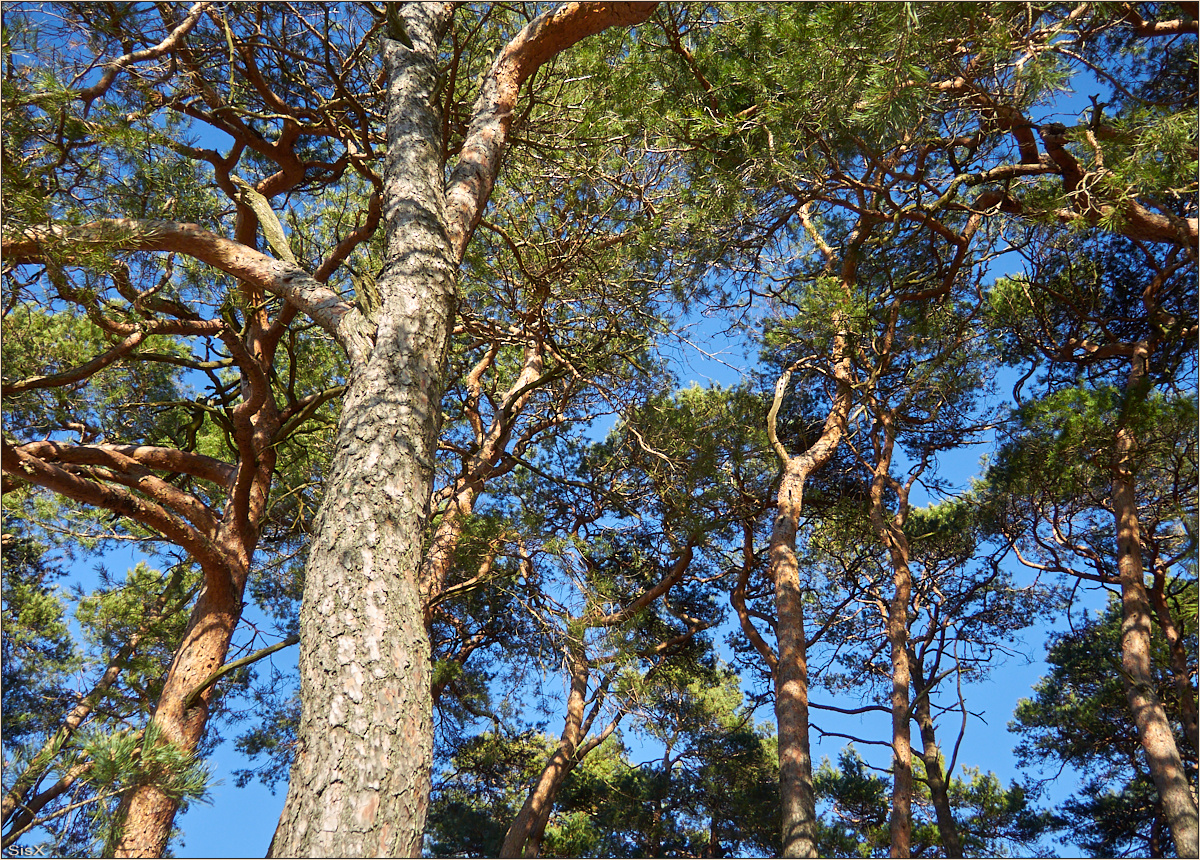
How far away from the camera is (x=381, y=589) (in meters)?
1.85

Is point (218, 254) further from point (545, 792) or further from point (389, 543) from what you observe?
point (545, 792)

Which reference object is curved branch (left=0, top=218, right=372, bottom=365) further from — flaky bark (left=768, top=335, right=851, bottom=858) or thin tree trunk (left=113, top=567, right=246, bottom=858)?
flaky bark (left=768, top=335, right=851, bottom=858)

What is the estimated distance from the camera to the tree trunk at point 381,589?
5.13 ft

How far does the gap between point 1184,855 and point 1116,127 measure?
4040 mm

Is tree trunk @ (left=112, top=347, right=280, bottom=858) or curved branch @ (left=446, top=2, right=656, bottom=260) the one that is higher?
curved branch @ (left=446, top=2, right=656, bottom=260)

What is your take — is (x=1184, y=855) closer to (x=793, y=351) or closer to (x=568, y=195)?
(x=793, y=351)

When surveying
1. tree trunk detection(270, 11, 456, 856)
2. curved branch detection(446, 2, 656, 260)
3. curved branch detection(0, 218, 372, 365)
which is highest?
curved branch detection(446, 2, 656, 260)

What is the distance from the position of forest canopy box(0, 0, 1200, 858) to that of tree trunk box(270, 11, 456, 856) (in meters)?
0.01

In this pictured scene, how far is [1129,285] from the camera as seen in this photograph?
18.2ft

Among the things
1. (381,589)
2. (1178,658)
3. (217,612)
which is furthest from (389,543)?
(1178,658)

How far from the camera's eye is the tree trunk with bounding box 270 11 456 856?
1563 millimetres

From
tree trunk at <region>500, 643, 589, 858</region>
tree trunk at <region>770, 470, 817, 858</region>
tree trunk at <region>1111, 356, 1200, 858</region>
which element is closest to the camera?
tree trunk at <region>770, 470, 817, 858</region>

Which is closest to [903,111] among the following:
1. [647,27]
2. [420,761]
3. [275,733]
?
[647,27]

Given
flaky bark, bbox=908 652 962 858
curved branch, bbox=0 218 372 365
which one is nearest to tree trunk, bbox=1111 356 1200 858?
flaky bark, bbox=908 652 962 858
